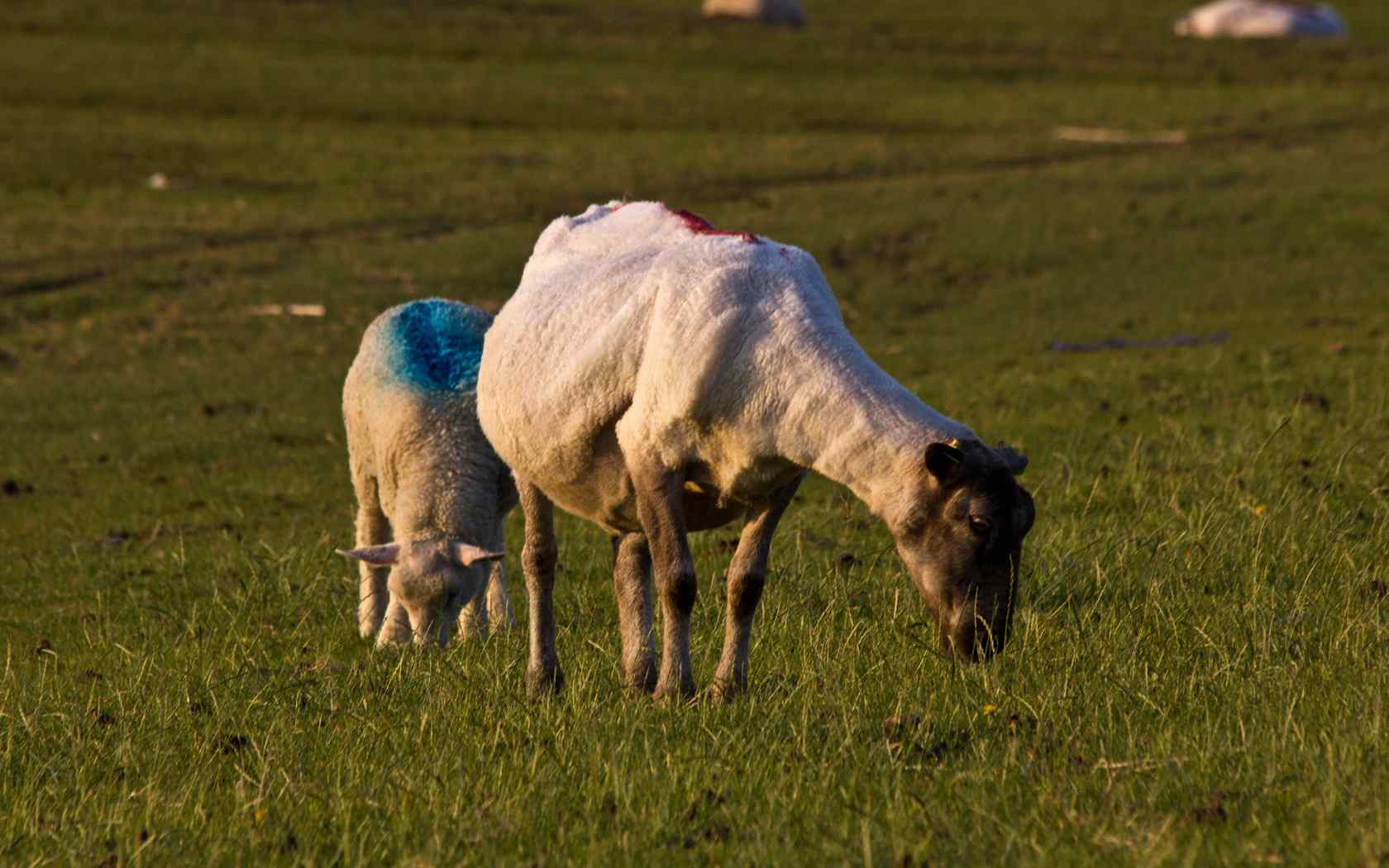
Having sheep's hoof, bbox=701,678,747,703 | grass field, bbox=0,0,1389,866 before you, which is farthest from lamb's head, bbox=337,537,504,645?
sheep's hoof, bbox=701,678,747,703

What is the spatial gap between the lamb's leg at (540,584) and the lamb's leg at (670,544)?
800 millimetres

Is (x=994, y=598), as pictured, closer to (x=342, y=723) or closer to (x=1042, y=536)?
(x=342, y=723)

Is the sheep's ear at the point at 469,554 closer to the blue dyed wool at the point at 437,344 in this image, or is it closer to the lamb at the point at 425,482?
the lamb at the point at 425,482

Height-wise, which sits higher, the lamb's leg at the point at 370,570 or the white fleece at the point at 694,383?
the white fleece at the point at 694,383

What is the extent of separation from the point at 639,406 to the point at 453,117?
30852 mm

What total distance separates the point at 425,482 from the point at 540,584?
2.35 meters

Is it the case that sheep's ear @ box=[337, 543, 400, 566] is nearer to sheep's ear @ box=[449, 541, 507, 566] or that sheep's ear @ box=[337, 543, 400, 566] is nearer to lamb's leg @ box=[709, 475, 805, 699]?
sheep's ear @ box=[449, 541, 507, 566]

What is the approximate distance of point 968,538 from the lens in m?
6.07

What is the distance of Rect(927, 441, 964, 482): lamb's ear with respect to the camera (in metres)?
5.82

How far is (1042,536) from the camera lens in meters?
9.06

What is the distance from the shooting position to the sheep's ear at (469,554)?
8.78 m

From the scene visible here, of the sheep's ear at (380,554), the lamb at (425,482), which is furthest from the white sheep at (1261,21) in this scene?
the sheep's ear at (380,554)

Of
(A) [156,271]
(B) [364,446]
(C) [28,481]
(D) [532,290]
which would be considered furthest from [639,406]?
(A) [156,271]

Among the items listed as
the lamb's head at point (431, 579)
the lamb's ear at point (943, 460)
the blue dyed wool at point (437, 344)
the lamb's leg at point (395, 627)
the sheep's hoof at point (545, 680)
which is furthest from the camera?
the blue dyed wool at point (437, 344)
